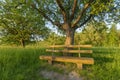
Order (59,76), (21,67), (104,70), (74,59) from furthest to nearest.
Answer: (21,67) < (74,59) < (104,70) < (59,76)

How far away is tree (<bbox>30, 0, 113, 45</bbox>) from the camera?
11.1m

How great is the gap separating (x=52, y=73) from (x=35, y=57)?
2495 millimetres

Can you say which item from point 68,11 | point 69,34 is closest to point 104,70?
point 69,34

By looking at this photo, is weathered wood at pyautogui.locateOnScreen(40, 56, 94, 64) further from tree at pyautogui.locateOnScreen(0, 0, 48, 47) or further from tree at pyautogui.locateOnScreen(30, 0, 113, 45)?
tree at pyautogui.locateOnScreen(0, 0, 48, 47)

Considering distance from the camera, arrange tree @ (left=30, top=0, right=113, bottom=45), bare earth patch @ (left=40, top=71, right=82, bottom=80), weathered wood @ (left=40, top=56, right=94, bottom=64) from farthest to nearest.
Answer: tree @ (left=30, top=0, right=113, bottom=45)
weathered wood @ (left=40, top=56, right=94, bottom=64)
bare earth patch @ (left=40, top=71, right=82, bottom=80)

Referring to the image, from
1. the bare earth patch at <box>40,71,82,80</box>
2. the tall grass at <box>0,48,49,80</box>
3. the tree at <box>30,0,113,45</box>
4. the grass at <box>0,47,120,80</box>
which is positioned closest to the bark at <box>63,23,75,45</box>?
the tree at <box>30,0,113,45</box>

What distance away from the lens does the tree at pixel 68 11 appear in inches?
436

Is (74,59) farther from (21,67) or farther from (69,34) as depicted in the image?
(69,34)

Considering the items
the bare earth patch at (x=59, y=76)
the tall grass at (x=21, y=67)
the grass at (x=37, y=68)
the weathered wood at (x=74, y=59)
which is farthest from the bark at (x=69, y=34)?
the bare earth patch at (x=59, y=76)

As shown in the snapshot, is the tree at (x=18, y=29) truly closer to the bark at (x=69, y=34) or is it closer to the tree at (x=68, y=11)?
the tree at (x=68, y=11)

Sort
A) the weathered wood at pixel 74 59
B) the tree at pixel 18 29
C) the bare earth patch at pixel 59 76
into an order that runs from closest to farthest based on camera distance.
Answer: the bare earth patch at pixel 59 76 → the weathered wood at pixel 74 59 → the tree at pixel 18 29

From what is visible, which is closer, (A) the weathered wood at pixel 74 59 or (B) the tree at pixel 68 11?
(A) the weathered wood at pixel 74 59

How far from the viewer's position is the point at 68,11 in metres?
13.9

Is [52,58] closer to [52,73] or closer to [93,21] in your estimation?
[52,73]
